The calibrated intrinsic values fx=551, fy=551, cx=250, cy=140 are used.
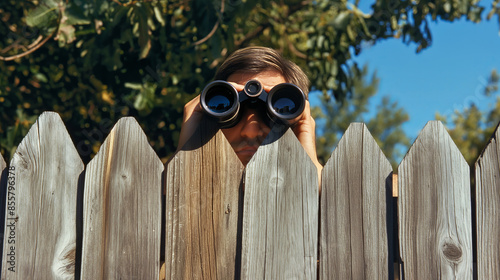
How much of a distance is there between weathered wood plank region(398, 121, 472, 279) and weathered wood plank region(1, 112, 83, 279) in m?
1.09

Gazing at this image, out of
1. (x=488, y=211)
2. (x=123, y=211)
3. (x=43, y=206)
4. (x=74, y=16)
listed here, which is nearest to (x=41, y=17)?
(x=74, y=16)

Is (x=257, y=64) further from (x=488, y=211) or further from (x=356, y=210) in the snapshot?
(x=488, y=211)

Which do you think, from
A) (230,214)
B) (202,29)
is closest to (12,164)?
(230,214)

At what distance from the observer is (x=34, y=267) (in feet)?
6.00

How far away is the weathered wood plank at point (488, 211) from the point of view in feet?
5.83

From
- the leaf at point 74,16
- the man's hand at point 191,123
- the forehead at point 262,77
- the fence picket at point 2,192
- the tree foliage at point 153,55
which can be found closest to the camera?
the fence picket at point 2,192

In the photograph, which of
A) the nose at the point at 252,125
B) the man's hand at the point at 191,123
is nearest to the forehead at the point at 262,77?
the nose at the point at 252,125

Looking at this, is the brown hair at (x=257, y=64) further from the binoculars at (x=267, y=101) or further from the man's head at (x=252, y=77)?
the binoculars at (x=267, y=101)

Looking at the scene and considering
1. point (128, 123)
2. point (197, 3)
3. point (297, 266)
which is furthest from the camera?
point (197, 3)

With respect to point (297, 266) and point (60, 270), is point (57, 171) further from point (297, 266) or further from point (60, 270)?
point (297, 266)

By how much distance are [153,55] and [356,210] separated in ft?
8.93

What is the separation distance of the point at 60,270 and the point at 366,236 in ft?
3.31

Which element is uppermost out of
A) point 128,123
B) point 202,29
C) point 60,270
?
point 202,29

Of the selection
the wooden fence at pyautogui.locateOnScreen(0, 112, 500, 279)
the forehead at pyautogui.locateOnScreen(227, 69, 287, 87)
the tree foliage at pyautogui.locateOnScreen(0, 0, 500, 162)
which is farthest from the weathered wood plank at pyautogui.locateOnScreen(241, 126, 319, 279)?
the tree foliage at pyautogui.locateOnScreen(0, 0, 500, 162)
